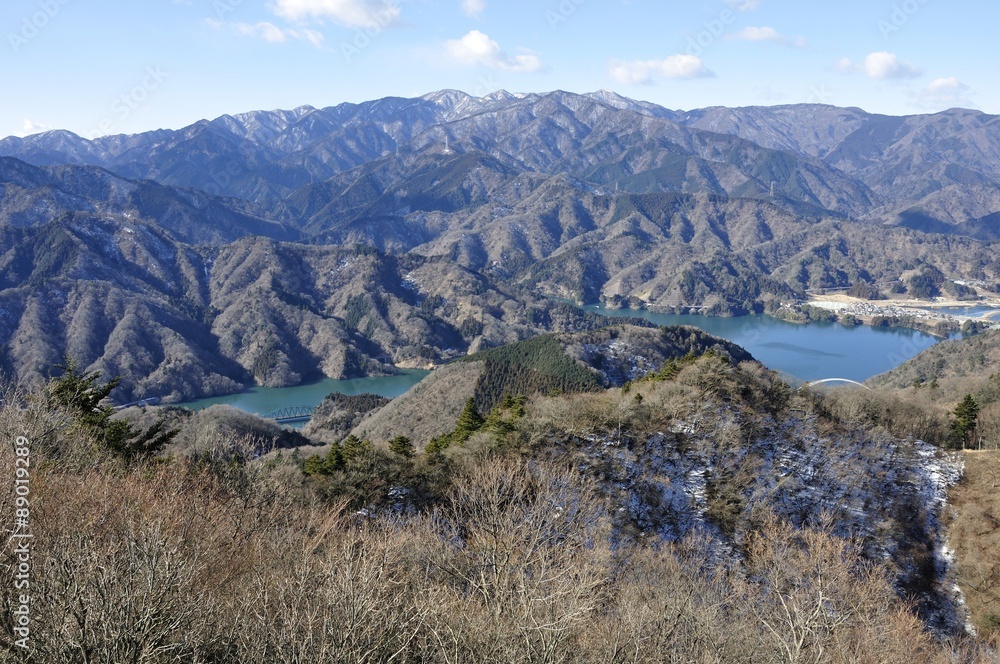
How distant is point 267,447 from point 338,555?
56.9 metres

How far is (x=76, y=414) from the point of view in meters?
23.6

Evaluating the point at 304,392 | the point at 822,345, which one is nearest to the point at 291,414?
the point at 304,392

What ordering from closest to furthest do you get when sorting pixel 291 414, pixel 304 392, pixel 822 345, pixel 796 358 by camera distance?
pixel 291 414 → pixel 304 392 → pixel 796 358 → pixel 822 345

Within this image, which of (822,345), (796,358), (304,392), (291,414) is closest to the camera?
(291,414)

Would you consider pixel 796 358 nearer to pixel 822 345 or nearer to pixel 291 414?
pixel 822 345

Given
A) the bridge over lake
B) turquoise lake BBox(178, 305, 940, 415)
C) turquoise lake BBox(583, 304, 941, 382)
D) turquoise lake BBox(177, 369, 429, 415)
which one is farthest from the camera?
turquoise lake BBox(583, 304, 941, 382)

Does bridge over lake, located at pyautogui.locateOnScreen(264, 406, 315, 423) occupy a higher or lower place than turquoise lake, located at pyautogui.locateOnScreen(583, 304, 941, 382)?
lower

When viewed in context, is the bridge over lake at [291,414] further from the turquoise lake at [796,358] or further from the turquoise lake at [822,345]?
the turquoise lake at [822,345]

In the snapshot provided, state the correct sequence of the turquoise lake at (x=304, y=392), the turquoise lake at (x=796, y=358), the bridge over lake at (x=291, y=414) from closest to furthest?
the bridge over lake at (x=291, y=414), the turquoise lake at (x=304, y=392), the turquoise lake at (x=796, y=358)

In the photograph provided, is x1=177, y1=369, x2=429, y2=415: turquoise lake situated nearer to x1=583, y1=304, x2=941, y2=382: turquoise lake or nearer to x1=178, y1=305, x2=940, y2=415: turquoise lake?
x1=178, y1=305, x2=940, y2=415: turquoise lake

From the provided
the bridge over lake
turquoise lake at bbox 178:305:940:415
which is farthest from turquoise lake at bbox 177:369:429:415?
the bridge over lake

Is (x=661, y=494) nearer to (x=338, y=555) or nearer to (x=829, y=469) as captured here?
(x=829, y=469)

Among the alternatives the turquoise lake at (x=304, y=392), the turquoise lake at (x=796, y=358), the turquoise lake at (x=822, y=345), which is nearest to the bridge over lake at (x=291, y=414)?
the turquoise lake at (x=304, y=392)

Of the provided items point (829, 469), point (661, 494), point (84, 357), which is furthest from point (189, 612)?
point (84, 357)
